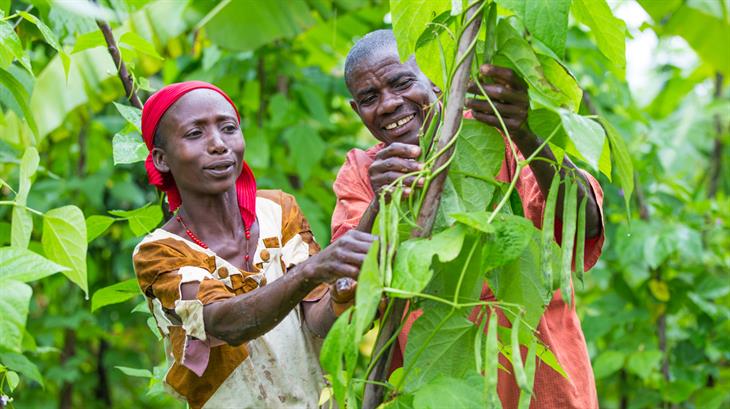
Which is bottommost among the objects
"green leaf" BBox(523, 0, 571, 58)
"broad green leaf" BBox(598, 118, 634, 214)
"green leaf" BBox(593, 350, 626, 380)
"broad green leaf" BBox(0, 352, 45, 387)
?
"green leaf" BBox(593, 350, 626, 380)

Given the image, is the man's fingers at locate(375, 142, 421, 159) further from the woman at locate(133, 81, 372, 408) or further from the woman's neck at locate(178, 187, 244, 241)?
the woman's neck at locate(178, 187, 244, 241)

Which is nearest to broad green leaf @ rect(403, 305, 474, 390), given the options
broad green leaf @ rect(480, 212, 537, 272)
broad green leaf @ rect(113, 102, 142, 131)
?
broad green leaf @ rect(480, 212, 537, 272)

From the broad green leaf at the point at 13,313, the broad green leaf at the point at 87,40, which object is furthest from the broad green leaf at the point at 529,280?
the broad green leaf at the point at 87,40

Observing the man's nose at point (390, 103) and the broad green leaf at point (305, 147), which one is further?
the broad green leaf at point (305, 147)

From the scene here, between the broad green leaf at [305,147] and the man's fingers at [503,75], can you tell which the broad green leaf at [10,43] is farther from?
the broad green leaf at [305,147]

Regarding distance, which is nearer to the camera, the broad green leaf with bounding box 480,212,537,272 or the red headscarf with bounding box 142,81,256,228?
the broad green leaf with bounding box 480,212,537,272

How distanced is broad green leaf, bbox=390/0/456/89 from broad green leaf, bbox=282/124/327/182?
1815 millimetres

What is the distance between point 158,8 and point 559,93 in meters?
2.22

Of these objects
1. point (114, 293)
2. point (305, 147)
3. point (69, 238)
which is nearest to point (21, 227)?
point (69, 238)

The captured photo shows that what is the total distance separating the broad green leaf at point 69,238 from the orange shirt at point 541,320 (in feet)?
1.45

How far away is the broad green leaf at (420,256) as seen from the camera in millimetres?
1168

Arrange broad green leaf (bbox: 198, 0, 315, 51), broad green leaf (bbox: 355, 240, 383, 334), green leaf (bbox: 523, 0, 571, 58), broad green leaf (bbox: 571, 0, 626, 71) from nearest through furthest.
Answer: broad green leaf (bbox: 355, 240, 383, 334), green leaf (bbox: 523, 0, 571, 58), broad green leaf (bbox: 571, 0, 626, 71), broad green leaf (bbox: 198, 0, 315, 51)

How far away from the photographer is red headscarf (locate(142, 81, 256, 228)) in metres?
1.73

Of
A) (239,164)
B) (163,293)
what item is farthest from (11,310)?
(239,164)
